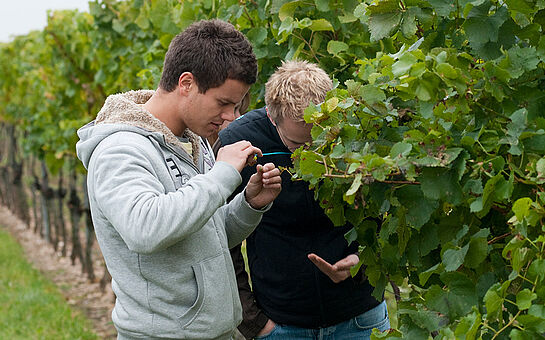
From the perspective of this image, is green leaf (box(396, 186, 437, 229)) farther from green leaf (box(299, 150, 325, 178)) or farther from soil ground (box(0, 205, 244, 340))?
soil ground (box(0, 205, 244, 340))

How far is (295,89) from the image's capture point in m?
2.41

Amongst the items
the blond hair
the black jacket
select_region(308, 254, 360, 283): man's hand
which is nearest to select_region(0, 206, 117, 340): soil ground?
the black jacket

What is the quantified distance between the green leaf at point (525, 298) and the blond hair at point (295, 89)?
1240 mm

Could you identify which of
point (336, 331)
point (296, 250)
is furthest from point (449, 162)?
point (336, 331)

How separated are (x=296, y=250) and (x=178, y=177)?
0.79 m

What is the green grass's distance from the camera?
6.63 meters

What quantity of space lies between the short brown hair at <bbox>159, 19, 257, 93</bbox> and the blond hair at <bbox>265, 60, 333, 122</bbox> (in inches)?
11.4

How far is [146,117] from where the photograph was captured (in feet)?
6.84

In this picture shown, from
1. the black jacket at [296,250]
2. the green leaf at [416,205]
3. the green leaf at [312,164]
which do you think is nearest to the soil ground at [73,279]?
the black jacket at [296,250]

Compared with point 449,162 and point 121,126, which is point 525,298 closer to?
point 449,162

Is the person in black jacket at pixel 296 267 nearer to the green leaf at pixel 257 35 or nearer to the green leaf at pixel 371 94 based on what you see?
the green leaf at pixel 257 35

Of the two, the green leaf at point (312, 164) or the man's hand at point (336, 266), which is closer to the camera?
the green leaf at point (312, 164)

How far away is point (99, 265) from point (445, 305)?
9.68m

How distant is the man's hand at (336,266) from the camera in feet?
8.38
